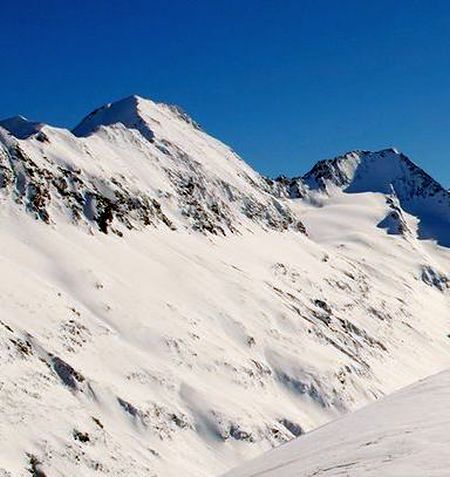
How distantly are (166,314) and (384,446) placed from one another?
127 ft

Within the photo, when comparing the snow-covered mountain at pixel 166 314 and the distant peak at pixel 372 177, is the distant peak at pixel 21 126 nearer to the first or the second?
the snow-covered mountain at pixel 166 314

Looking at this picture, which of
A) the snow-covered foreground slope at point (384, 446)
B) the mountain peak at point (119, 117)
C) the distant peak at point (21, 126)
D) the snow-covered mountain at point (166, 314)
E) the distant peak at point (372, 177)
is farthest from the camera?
the distant peak at point (372, 177)

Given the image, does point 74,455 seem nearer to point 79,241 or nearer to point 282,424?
point 282,424

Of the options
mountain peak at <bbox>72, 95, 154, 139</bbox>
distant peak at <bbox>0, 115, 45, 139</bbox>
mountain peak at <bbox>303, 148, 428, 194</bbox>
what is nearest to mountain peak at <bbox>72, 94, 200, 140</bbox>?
mountain peak at <bbox>72, 95, 154, 139</bbox>

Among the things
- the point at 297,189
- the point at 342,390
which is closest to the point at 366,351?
the point at 342,390

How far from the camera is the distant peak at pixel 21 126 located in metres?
71.1

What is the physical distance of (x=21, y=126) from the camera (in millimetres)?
77062

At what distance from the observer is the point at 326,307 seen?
245 feet

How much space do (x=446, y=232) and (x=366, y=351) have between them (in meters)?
111

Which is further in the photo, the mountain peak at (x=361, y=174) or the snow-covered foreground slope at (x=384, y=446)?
the mountain peak at (x=361, y=174)

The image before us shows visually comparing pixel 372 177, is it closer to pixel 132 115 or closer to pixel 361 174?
pixel 361 174

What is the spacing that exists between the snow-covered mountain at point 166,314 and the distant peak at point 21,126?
38 centimetres

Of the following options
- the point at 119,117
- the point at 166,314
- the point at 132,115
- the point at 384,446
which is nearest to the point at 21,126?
the point at 132,115

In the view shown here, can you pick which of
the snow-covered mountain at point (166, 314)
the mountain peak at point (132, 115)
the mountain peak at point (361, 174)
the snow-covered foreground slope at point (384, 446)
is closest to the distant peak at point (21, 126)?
the snow-covered mountain at point (166, 314)
